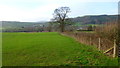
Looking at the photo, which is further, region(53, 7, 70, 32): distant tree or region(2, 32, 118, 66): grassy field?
region(53, 7, 70, 32): distant tree

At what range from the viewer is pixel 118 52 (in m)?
7.09

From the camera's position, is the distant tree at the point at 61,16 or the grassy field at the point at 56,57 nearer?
the grassy field at the point at 56,57

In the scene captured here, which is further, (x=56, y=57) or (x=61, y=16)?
(x=61, y=16)

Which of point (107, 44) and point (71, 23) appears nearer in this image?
point (107, 44)

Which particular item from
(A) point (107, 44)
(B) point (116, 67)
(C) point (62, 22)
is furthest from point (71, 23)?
(B) point (116, 67)

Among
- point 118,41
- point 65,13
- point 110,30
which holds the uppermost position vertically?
point 65,13

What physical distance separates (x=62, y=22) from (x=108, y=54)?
112 feet

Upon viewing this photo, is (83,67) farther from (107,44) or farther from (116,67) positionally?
(107,44)

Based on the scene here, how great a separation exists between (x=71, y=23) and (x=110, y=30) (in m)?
33.6

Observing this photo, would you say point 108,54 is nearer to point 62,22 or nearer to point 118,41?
point 118,41

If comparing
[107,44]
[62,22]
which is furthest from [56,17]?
[107,44]

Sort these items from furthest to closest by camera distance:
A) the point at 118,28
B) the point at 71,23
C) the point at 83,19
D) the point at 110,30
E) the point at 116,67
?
the point at 83,19, the point at 71,23, the point at 110,30, the point at 118,28, the point at 116,67

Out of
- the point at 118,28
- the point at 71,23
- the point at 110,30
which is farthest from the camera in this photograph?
the point at 71,23

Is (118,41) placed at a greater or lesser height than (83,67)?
greater
